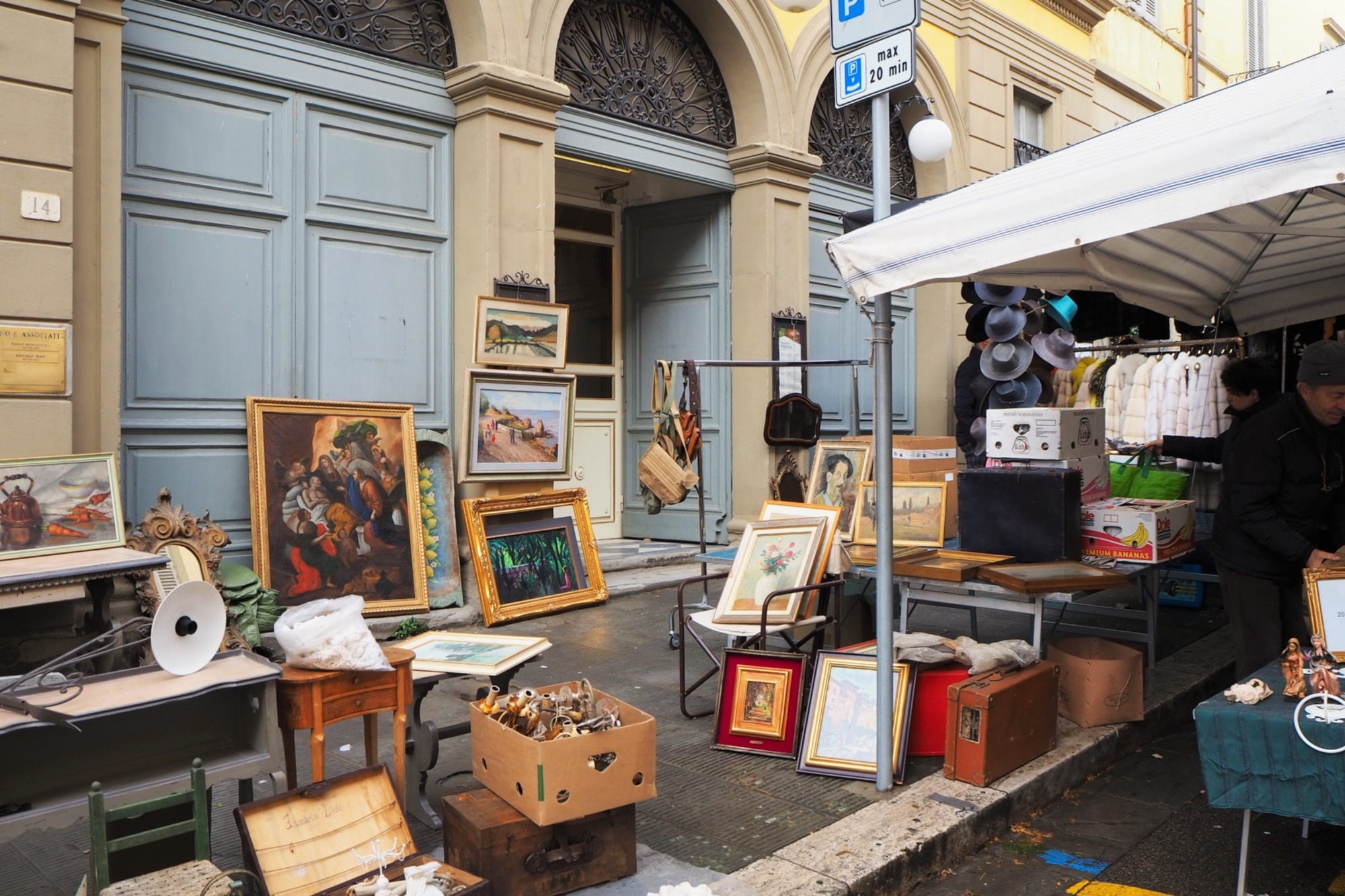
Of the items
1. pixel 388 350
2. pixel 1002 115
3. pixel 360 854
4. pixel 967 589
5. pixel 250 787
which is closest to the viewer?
pixel 360 854

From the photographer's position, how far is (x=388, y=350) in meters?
6.96

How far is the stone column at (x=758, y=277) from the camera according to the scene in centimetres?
929

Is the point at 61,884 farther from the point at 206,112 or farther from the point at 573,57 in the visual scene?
the point at 573,57

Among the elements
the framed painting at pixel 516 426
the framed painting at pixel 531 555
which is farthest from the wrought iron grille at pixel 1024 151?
the framed painting at pixel 531 555

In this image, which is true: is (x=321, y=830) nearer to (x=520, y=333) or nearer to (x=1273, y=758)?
(x=1273, y=758)

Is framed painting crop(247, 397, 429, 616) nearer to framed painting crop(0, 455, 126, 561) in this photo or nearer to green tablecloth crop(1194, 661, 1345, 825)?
framed painting crop(0, 455, 126, 561)

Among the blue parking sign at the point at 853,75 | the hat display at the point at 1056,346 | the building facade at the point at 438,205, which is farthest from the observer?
the hat display at the point at 1056,346

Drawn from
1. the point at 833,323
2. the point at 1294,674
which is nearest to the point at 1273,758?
the point at 1294,674

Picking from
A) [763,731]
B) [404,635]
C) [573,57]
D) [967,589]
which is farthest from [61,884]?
[573,57]

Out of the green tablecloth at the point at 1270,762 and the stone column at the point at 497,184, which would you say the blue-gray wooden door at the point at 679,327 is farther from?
the green tablecloth at the point at 1270,762

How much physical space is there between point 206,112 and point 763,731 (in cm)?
495

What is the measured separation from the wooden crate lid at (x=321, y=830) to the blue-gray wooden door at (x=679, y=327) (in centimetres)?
641

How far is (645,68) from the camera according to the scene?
8.67m

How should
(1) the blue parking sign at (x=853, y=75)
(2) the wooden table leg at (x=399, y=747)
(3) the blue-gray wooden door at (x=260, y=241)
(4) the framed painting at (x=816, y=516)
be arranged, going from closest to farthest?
(2) the wooden table leg at (x=399, y=747) < (1) the blue parking sign at (x=853, y=75) < (4) the framed painting at (x=816, y=516) < (3) the blue-gray wooden door at (x=260, y=241)
